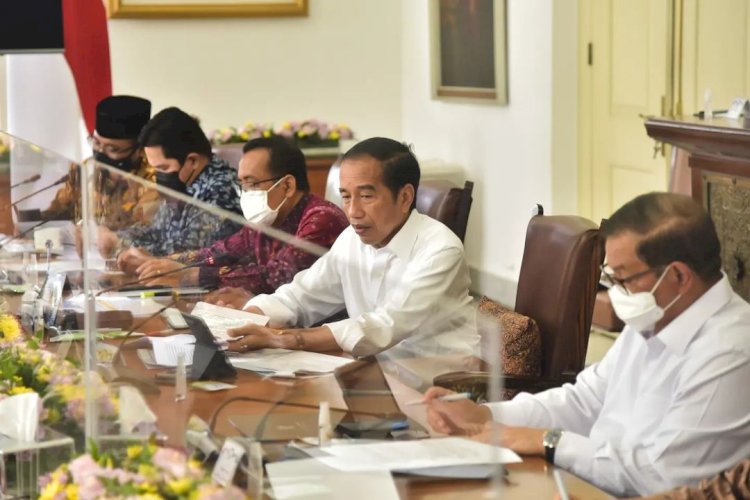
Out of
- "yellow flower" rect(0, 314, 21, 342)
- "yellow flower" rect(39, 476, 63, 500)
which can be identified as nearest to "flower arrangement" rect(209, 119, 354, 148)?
"yellow flower" rect(0, 314, 21, 342)

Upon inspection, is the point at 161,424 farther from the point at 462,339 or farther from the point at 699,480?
the point at 699,480

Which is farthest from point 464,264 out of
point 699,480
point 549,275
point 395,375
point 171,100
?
point 171,100

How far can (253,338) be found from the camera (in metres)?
2.22

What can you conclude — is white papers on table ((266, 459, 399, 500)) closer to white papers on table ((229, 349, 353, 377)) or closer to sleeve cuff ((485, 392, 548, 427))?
white papers on table ((229, 349, 353, 377))

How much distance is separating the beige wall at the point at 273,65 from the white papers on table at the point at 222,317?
5.52 m

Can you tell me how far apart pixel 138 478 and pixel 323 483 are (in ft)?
0.79

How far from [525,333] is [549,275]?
157 mm

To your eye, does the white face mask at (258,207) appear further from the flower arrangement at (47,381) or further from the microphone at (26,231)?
the flower arrangement at (47,381)

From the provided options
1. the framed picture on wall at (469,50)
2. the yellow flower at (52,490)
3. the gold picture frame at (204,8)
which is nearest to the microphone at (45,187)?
the yellow flower at (52,490)

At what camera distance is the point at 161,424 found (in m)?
1.65

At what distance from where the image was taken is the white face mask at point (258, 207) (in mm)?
3719

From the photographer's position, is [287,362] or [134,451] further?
[287,362]

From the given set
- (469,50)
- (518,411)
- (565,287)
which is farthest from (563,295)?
(469,50)

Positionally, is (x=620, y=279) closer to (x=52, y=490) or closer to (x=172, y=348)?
(x=172, y=348)
